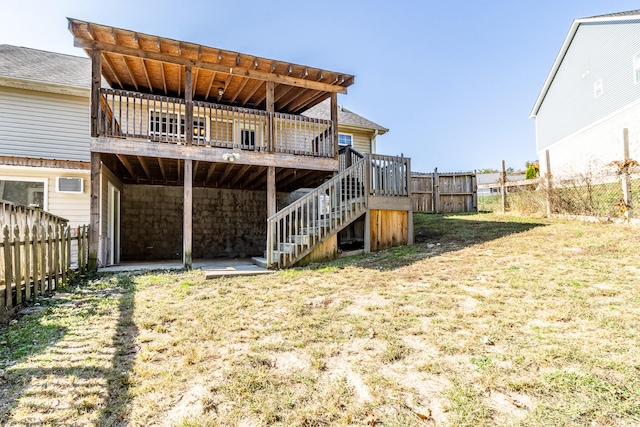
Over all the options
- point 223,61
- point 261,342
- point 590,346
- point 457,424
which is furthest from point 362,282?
point 223,61

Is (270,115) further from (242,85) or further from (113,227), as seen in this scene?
(113,227)

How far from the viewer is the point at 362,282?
Answer: 532 cm

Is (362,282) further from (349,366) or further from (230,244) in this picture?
(230,244)

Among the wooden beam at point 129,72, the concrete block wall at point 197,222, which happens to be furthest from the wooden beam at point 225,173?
the wooden beam at point 129,72

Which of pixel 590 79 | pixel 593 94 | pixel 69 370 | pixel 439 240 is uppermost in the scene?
pixel 590 79

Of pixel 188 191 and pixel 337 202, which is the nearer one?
pixel 188 191

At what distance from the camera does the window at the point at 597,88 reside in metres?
14.7

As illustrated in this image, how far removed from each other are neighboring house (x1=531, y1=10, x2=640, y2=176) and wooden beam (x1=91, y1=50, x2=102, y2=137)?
12.9 metres

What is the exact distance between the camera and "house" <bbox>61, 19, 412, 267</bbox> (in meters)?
7.11

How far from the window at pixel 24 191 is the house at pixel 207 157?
6.33ft

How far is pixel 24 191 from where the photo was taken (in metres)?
9.27

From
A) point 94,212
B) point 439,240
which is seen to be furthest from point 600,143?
point 94,212

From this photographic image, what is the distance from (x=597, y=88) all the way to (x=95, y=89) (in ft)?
64.6

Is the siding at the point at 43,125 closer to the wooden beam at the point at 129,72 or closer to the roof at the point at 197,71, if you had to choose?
the roof at the point at 197,71
